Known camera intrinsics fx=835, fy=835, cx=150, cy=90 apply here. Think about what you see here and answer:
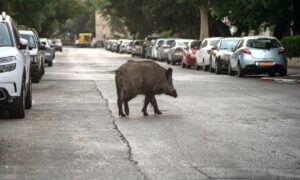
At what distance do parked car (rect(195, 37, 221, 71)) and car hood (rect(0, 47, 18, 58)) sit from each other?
22.9 metres

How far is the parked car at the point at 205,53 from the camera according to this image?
37562mm

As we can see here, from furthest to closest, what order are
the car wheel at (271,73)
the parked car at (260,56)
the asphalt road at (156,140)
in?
the car wheel at (271,73) → the parked car at (260,56) → the asphalt road at (156,140)

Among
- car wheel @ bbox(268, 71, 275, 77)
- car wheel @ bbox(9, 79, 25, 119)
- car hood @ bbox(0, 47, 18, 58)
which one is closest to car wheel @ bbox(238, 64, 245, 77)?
car wheel @ bbox(268, 71, 275, 77)

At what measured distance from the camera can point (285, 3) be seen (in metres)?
44.0

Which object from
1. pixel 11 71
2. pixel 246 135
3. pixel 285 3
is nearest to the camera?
pixel 246 135

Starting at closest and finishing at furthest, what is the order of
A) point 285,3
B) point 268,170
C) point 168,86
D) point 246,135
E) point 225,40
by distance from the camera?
1. point 268,170
2. point 246,135
3. point 168,86
4. point 225,40
5. point 285,3

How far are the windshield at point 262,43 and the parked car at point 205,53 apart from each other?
223 inches

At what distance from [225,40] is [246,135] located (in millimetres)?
24153

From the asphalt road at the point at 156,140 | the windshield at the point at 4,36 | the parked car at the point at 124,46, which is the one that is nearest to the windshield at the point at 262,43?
the asphalt road at the point at 156,140

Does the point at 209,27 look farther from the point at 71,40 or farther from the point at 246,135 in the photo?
the point at 71,40

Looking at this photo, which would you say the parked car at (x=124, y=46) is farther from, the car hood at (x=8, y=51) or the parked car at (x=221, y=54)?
the car hood at (x=8, y=51)

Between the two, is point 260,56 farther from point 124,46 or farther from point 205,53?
point 124,46

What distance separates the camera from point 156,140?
11078mm

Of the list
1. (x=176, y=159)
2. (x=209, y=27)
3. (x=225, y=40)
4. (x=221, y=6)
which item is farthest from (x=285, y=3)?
(x=176, y=159)
